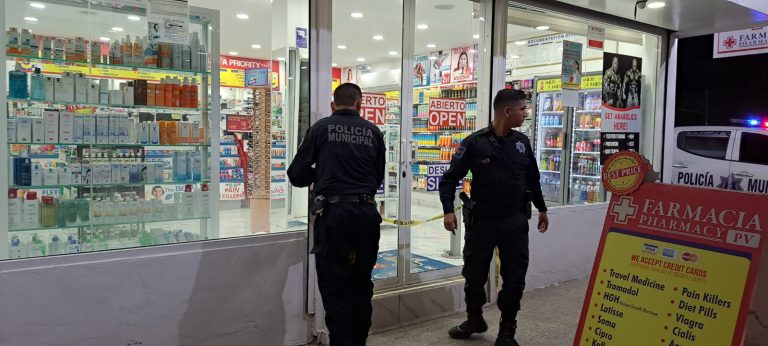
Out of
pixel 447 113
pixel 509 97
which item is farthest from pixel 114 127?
pixel 447 113

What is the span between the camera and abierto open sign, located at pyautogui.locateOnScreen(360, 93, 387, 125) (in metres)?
4.63

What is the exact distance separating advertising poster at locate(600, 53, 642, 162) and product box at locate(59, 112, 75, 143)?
500 cm

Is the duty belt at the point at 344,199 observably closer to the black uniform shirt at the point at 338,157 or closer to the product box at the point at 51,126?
the black uniform shirt at the point at 338,157

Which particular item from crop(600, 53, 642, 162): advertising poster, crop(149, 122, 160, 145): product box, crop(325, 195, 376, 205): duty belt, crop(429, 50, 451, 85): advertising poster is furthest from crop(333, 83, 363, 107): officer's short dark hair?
crop(600, 53, 642, 162): advertising poster

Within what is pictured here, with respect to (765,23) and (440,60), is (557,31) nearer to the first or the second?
(440,60)

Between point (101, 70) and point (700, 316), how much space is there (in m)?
3.40

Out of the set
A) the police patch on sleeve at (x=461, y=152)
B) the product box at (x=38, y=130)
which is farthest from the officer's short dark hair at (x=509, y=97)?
the product box at (x=38, y=130)

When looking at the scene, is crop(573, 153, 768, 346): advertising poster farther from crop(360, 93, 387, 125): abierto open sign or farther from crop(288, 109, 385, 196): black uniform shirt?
crop(360, 93, 387, 125): abierto open sign

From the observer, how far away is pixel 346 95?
3176mm

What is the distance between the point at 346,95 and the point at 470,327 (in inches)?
73.3

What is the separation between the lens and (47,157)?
298 centimetres

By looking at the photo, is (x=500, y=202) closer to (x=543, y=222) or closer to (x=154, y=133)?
(x=543, y=222)

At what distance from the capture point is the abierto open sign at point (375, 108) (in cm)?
463

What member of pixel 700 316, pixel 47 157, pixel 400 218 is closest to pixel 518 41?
pixel 400 218
